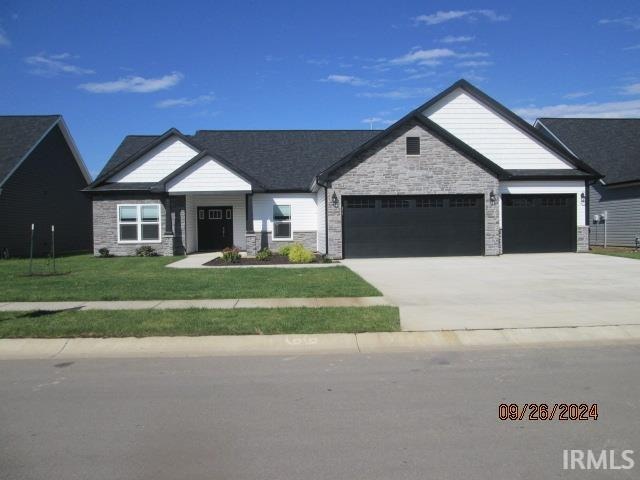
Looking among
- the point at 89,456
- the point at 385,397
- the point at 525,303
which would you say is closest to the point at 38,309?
the point at 89,456

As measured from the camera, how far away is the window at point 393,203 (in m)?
22.6

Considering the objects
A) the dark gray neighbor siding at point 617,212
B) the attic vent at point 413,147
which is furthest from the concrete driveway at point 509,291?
the dark gray neighbor siding at point 617,212

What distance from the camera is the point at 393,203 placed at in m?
22.6

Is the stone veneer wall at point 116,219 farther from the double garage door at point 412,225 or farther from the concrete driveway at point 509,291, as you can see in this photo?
the concrete driveway at point 509,291

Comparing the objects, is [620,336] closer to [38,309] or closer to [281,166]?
[38,309]

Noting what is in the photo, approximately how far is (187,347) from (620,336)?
6.78 meters

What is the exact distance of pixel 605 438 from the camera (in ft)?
15.1

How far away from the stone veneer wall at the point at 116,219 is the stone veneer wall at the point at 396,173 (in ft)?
25.1

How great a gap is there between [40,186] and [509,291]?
26.6m

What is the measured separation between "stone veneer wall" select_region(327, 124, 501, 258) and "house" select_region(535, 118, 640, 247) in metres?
7.23

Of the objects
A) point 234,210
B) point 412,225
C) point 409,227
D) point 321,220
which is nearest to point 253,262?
point 321,220

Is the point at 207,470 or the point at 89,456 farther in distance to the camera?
the point at 89,456
